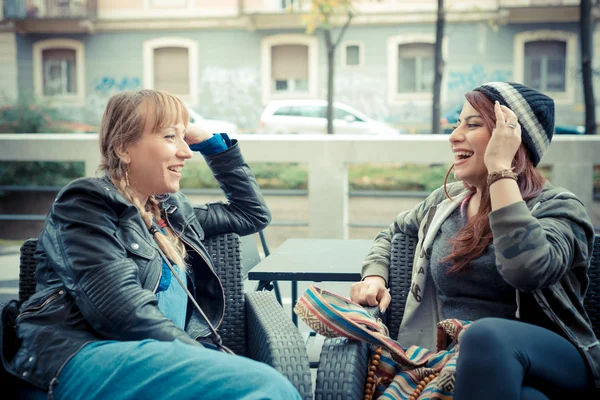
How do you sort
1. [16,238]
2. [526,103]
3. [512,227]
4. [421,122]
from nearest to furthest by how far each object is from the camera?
[512,227], [526,103], [16,238], [421,122]

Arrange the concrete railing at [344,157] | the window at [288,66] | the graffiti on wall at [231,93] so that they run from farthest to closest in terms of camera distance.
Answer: the graffiti on wall at [231,93] < the window at [288,66] < the concrete railing at [344,157]

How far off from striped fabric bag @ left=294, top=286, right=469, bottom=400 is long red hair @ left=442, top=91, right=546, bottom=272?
0.22 m

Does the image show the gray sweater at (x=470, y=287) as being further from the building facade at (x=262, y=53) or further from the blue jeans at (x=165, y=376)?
the building facade at (x=262, y=53)

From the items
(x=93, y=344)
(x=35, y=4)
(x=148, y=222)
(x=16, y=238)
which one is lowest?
(x=16, y=238)

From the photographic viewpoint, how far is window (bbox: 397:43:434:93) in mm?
16859

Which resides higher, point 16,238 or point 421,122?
point 421,122

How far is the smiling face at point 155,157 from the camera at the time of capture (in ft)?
7.14

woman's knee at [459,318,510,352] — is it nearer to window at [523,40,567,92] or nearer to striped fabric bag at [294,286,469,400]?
striped fabric bag at [294,286,469,400]

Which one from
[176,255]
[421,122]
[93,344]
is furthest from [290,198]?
[421,122]

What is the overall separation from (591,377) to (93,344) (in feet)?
4.52

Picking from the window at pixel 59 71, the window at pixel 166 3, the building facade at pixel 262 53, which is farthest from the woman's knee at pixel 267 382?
the window at pixel 59 71

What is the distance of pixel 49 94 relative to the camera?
58.2 feet

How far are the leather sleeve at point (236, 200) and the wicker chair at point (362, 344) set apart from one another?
1.78ft

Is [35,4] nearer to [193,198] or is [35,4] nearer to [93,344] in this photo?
[193,198]
